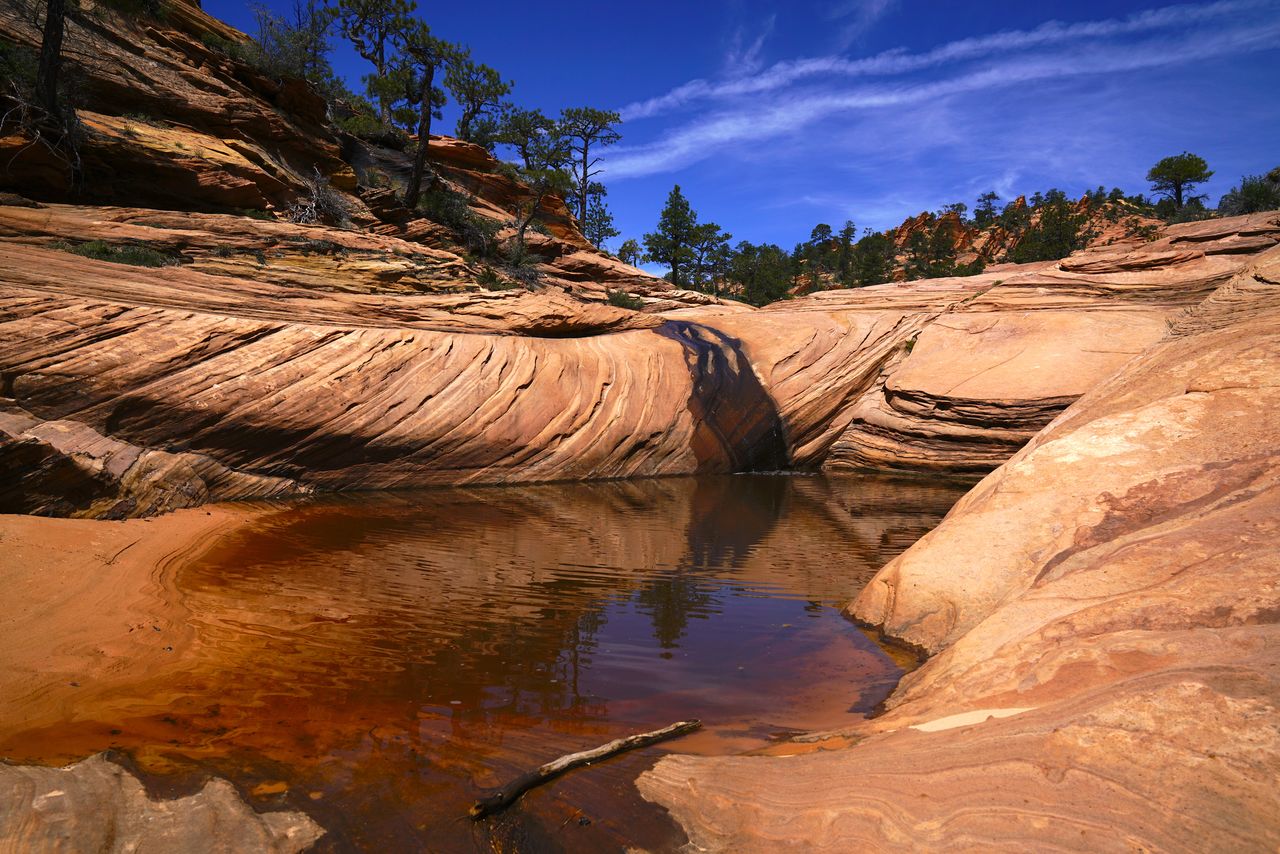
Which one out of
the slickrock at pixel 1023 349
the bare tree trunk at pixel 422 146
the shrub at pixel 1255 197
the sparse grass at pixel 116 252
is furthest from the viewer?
the shrub at pixel 1255 197

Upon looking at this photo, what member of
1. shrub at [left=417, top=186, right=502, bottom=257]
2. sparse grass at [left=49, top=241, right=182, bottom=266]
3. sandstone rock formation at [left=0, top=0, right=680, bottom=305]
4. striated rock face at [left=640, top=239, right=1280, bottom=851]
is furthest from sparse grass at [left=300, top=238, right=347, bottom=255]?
striated rock face at [left=640, top=239, right=1280, bottom=851]

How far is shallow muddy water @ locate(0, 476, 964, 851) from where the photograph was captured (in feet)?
10.1

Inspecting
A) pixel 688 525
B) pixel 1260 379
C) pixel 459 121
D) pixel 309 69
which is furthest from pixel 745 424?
pixel 459 121

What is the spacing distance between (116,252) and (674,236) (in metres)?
37.7

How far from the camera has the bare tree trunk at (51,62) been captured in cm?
1455

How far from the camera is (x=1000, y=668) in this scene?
3.75 metres

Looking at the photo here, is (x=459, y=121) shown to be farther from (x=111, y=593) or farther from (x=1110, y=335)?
(x=111, y=593)

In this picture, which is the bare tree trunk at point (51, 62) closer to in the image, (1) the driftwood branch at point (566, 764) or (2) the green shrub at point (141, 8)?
(2) the green shrub at point (141, 8)

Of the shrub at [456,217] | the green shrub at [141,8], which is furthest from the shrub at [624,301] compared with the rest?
the green shrub at [141,8]

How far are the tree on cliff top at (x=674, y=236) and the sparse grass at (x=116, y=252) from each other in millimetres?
36159

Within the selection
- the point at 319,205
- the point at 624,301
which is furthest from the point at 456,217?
the point at 624,301

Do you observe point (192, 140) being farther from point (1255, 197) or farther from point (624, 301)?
point (1255, 197)

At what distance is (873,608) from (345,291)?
1309 centimetres

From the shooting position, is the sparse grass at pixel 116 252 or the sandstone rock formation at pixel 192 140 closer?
the sparse grass at pixel 116 252
